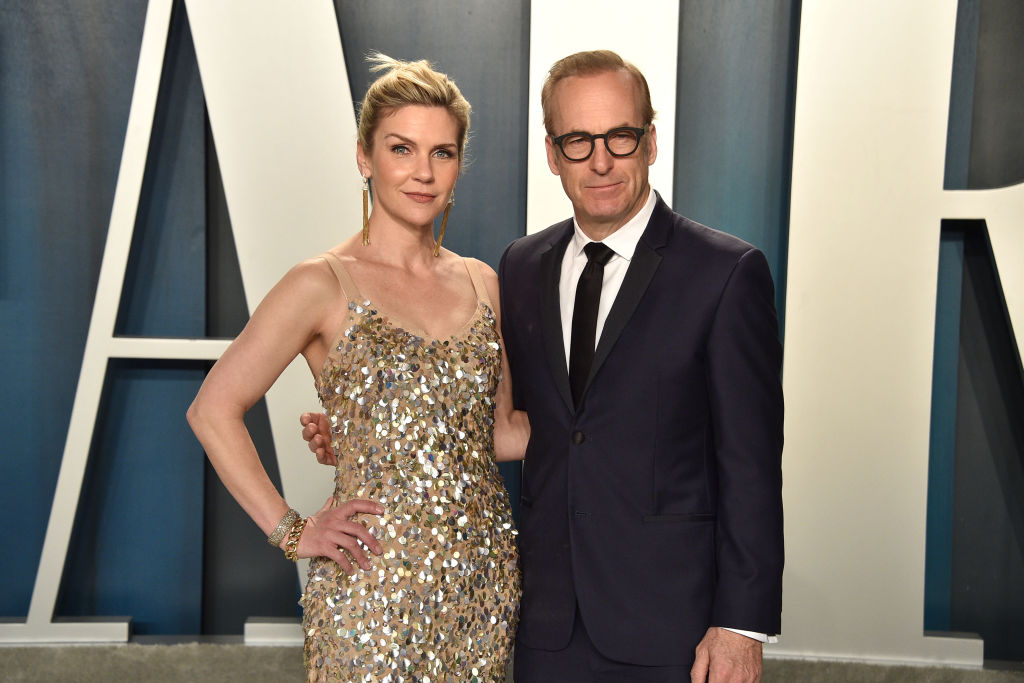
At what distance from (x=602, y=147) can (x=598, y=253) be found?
227 mm

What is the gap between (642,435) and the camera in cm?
188

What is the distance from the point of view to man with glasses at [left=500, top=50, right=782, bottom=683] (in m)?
1.83

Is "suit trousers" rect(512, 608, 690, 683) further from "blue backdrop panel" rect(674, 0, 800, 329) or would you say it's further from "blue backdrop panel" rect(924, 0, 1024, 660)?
"blue backdrop panel" rect(924, 0, 1024, 660)

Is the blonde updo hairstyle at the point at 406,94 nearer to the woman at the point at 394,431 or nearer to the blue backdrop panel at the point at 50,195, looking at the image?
the woman at the point at 394,431

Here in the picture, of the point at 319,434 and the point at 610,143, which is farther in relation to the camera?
the point at 319,434

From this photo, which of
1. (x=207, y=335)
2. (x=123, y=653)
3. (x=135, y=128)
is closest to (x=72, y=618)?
(x=123, y=653)

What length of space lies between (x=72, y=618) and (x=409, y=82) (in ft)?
7.93

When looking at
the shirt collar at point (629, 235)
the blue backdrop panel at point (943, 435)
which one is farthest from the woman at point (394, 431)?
the blue backdrop panel at point (943, 435)

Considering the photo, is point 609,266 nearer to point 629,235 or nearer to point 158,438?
point 629,235

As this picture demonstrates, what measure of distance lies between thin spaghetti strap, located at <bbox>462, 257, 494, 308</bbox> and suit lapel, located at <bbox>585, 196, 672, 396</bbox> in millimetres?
395

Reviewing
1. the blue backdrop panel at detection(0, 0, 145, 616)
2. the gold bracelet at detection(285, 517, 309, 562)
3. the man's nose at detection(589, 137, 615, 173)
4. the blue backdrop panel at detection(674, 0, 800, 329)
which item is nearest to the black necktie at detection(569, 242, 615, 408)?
the man's nose at detection(589, 137, 615, 173)

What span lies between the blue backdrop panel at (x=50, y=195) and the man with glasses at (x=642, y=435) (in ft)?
7.11

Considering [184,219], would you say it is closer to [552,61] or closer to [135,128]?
[135,128]

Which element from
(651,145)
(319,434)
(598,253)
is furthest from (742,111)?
(319,434)
